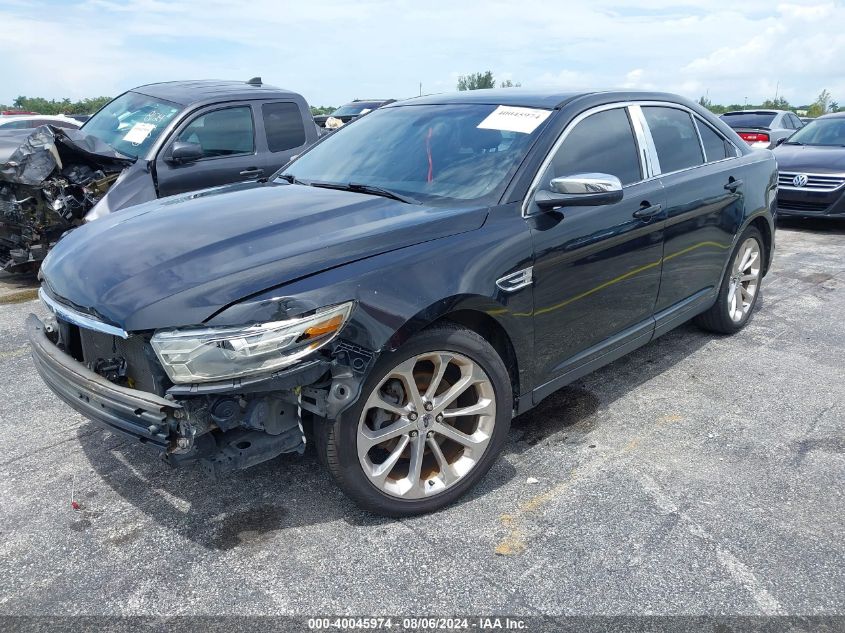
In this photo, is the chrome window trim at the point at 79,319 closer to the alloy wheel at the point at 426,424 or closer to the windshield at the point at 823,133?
the alloy wheel at the point at 426,424

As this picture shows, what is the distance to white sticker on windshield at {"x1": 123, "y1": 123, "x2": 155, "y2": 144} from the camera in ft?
21.0

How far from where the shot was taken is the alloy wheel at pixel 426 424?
2.69 meters

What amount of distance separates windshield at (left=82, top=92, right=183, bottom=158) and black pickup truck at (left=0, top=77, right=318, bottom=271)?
14 mm

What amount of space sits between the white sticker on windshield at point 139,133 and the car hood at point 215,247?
3.47 m

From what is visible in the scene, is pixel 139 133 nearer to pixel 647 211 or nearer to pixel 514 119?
pixel 514 119

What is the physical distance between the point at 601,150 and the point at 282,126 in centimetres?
432

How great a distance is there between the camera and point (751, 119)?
1416 centimetres

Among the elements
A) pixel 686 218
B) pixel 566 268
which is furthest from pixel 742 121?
pixel 566 268

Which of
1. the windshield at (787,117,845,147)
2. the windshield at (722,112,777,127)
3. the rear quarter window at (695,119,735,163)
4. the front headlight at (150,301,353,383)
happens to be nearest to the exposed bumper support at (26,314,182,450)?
the front headlight at (150,301,353,383)

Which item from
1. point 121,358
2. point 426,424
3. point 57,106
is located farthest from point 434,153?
point 57,106

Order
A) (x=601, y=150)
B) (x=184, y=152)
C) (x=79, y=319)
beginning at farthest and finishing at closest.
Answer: (x=184, y=152), (x=601, y=150), (x=79, y=319)

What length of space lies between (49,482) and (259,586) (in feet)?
4.25

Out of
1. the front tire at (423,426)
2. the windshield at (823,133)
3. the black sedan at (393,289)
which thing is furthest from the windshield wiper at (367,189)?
the windshield at (823,133)

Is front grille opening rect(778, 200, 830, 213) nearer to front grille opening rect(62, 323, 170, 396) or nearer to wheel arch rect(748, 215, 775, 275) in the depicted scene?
wheel arch rect(748, 215, 775, 275)
